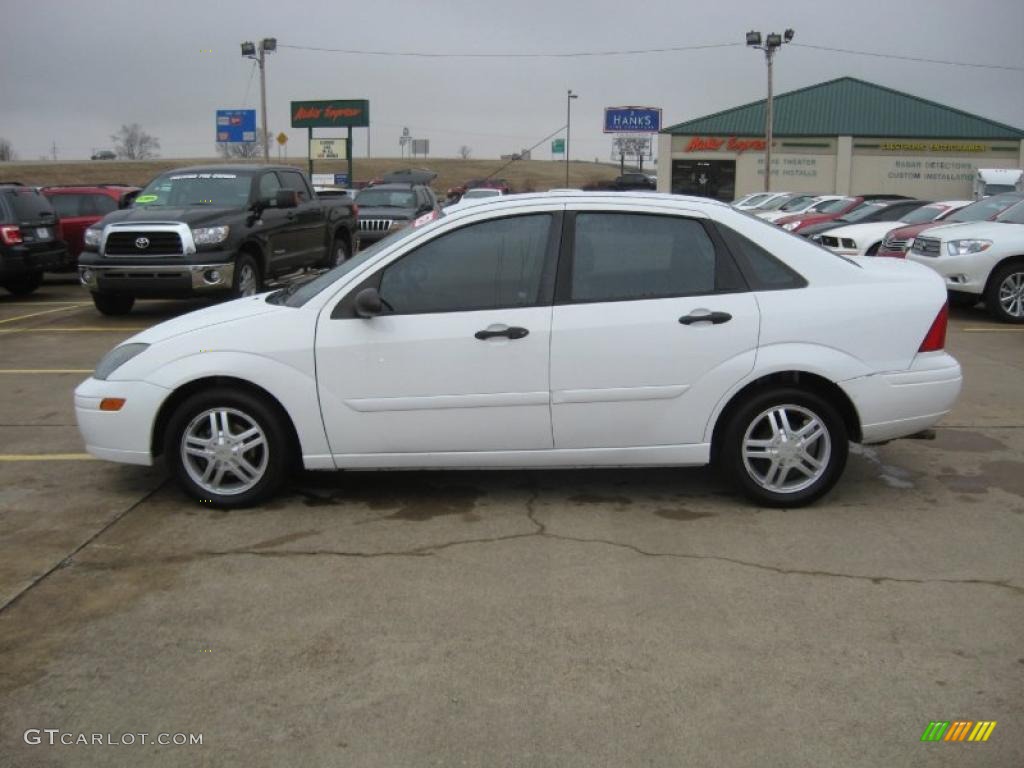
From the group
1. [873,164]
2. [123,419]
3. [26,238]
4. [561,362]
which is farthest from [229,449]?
[873,164]

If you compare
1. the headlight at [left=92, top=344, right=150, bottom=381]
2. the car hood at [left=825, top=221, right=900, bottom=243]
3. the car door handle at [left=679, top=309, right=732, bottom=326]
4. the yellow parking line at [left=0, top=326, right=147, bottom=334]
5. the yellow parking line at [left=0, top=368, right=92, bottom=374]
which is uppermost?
the car hood at [left=825, top=221, right=900, bottom=243]

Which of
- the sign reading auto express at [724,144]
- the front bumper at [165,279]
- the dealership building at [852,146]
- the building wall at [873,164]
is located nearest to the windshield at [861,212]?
the front bumper at [165,279]

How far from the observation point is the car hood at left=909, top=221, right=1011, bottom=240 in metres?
12.4

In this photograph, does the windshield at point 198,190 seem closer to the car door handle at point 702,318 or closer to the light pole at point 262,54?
the car door handle at point 702,318

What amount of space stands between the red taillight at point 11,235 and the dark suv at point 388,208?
280 inches

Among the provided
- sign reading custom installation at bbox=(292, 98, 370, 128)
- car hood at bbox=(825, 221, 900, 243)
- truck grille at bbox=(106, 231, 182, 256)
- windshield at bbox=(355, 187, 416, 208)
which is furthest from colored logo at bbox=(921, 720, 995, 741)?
sign reading custom installation at bbox=(292, 98, 370, 128)

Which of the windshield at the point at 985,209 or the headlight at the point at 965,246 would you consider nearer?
the headlight at the point at 965,246

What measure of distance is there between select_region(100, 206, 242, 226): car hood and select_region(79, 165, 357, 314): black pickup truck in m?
0.01

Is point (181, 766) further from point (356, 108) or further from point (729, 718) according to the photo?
point (356, 108)

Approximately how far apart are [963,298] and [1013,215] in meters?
1.25

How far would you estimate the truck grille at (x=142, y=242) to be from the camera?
39.8 ft

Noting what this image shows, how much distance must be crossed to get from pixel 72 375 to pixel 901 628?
795 centimetres

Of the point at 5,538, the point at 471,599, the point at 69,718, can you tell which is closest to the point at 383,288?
the point at 471,599

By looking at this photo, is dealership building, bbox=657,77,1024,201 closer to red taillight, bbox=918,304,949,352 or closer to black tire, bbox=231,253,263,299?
black tire, bbox=231,253,263,299
